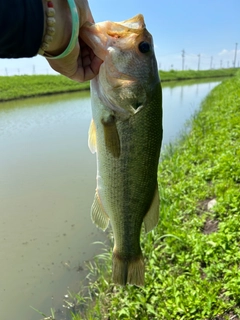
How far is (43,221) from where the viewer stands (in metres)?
5.63

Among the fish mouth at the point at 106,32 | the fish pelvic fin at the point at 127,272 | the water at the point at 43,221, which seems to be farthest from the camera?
the water at the point at 43,221

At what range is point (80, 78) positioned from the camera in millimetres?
1783

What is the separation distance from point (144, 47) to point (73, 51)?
414 millimetres

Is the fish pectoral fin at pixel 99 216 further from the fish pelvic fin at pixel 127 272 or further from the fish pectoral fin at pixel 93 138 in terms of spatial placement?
the fish pectoral fin at pixel 93 138

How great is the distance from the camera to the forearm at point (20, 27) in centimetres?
120

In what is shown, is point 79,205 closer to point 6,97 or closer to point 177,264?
point 177,264

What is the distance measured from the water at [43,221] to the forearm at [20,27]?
133 inches

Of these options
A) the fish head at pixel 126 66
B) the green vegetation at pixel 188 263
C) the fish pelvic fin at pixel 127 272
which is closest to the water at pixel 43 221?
the green vegetation at pixel 188 263

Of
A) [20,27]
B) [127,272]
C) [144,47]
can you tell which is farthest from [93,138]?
[127,272]

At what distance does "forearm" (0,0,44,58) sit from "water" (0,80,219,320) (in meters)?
3.38

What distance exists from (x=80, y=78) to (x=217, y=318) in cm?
227

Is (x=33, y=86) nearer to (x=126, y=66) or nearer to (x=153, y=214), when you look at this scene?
(x=153, y=214)

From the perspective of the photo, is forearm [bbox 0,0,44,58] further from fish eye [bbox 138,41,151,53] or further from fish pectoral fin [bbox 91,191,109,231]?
fish pectoral fin [bbox 91,191,109,231]

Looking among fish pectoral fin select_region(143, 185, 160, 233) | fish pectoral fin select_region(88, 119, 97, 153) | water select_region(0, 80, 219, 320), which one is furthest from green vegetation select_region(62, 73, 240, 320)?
fish pectoral fin select_region(88, 119, 97, 153)
